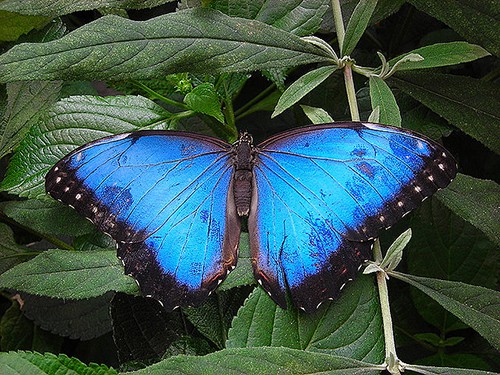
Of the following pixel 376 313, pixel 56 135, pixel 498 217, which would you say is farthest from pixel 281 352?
pixel 56 135

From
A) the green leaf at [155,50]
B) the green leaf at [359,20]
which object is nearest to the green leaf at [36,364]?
the green leaf at [155,50]

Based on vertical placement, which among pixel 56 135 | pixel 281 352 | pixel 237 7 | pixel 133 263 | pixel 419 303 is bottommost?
pixel 281 352

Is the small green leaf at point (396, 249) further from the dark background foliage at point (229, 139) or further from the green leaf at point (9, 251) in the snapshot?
the green leaf at point (9, 251)

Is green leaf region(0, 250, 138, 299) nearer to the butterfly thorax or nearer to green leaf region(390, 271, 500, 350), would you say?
the butterfly thorax

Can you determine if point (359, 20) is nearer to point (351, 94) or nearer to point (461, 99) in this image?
point (351, 94)

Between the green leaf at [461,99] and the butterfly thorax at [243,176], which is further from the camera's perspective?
the green leaf at [461,99]

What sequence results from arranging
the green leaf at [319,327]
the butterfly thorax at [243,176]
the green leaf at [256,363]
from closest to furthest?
the green leaf at [256,363], the green leaf at [319,327], the butterfly thorax at [243,176]

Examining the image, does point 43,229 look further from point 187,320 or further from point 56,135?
point 187,320

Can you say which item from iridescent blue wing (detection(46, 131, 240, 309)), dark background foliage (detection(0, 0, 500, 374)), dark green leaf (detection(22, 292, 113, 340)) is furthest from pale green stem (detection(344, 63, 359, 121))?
dark green leaf (detection(22, 292, 113, 340))
